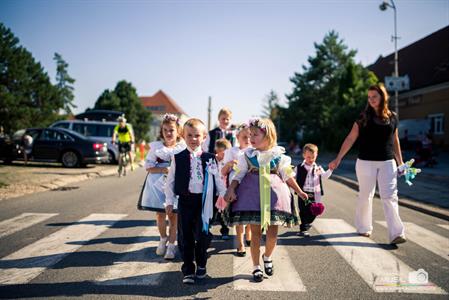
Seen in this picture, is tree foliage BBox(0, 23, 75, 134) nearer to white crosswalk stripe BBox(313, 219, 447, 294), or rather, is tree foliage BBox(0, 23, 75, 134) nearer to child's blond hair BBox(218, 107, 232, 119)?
child's blond hair BBox(218, 107, 232, 119)

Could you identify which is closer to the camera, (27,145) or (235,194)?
(235,194)

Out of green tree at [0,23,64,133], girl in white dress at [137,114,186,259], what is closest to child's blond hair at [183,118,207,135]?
girl in white dress at [137,114,186,259]

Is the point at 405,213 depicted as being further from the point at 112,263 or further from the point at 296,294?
the point at 112,263

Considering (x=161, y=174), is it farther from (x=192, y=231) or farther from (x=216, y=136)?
(x=216, y=136)

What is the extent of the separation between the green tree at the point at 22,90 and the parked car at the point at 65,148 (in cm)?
3506

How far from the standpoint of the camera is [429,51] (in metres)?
36.5

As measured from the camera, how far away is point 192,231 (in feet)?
12.3

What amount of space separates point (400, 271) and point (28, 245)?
15.4ft

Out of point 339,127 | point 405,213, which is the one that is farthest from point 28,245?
point 339,127

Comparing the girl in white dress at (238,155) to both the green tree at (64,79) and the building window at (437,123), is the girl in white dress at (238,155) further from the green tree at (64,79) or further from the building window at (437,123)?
the green tree at (64,79)

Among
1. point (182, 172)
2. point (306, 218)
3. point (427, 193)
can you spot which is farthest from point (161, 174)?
point (427, 193)

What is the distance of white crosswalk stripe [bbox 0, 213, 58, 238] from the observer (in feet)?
17.6

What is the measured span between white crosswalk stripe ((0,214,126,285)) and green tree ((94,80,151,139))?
183 ft

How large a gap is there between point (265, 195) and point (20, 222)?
4562 millimetres
